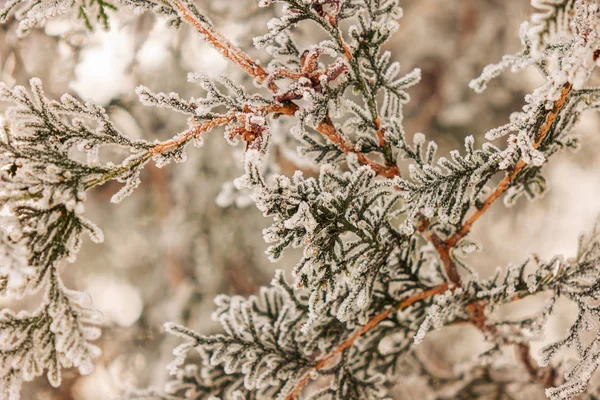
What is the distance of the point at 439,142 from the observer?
507cm

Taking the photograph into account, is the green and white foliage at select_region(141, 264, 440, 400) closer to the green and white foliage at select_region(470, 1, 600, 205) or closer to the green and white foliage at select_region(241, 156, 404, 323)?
the green and white foliage at select_region(241, 156, 404, 323)

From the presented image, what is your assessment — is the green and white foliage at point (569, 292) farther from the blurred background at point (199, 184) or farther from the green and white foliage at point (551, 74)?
the blurred background at point (199, 184)

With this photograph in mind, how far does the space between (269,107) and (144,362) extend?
11.1 feet

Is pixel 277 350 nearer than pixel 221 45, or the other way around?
pixel 221 45

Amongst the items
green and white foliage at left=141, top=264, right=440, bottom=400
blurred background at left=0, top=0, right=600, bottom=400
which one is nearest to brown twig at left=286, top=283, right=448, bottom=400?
→ green and white foliage at left=141, top=264, right=440, bottom=400

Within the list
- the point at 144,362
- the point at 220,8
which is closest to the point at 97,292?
the point at 144,362

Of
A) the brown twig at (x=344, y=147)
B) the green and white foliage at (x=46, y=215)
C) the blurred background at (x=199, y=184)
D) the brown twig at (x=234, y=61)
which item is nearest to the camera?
the green and white foliage at (x=46, y=215)

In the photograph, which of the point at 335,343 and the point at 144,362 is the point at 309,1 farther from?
the point at 144,362

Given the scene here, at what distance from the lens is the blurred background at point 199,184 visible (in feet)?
11.3

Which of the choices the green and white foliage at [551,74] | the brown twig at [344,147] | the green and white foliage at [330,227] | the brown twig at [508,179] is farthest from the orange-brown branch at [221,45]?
the brown twig at [508,179]

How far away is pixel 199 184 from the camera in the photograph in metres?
4.24

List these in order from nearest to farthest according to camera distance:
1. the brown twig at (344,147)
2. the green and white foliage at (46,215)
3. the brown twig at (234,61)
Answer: the green and white foliage at (46,215) < the brown twig at (234,61) < the brown twig at (344,147)

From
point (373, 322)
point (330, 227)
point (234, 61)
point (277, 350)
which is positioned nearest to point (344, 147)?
point (330, 227)

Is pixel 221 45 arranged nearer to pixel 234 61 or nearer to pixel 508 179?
pixel 234 61
